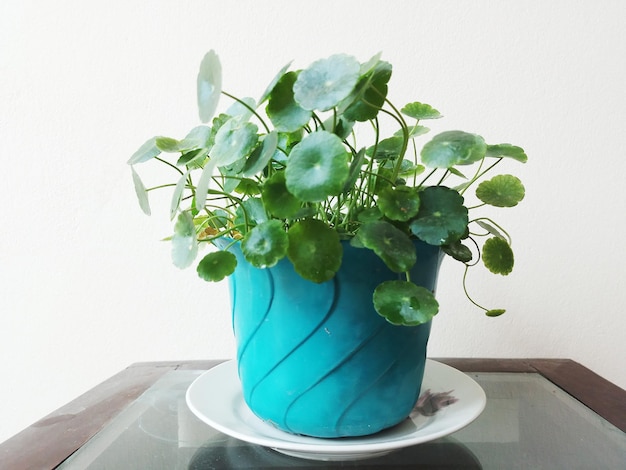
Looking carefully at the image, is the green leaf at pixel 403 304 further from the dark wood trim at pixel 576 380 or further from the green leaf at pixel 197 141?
the dark wood trim at pixel 576 380

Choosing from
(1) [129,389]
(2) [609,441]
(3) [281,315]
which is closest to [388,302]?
(3) [281,315]

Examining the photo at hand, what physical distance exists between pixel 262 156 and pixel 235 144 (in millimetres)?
25

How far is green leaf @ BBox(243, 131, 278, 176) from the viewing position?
0.45 meters

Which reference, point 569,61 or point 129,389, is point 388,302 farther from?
point 569,61

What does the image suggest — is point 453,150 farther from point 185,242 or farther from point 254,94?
point 254,94

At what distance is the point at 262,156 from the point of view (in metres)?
0.45

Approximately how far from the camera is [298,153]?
43 centimetres

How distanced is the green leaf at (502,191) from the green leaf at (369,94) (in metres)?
0.14

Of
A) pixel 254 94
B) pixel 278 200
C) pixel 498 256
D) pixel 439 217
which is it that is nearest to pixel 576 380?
pixel 498 256

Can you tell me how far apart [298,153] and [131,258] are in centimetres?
81

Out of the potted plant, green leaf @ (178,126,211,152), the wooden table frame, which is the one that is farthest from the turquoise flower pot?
the wooden table frame

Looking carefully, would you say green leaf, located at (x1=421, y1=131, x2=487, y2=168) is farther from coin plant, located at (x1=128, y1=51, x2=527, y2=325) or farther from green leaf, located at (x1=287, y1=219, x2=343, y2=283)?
green leaf, located at (x1=287, y1=219, x2=343, y2=283)

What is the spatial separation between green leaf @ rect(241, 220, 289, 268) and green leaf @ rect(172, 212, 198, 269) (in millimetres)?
53

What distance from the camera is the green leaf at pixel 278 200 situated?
442mm
